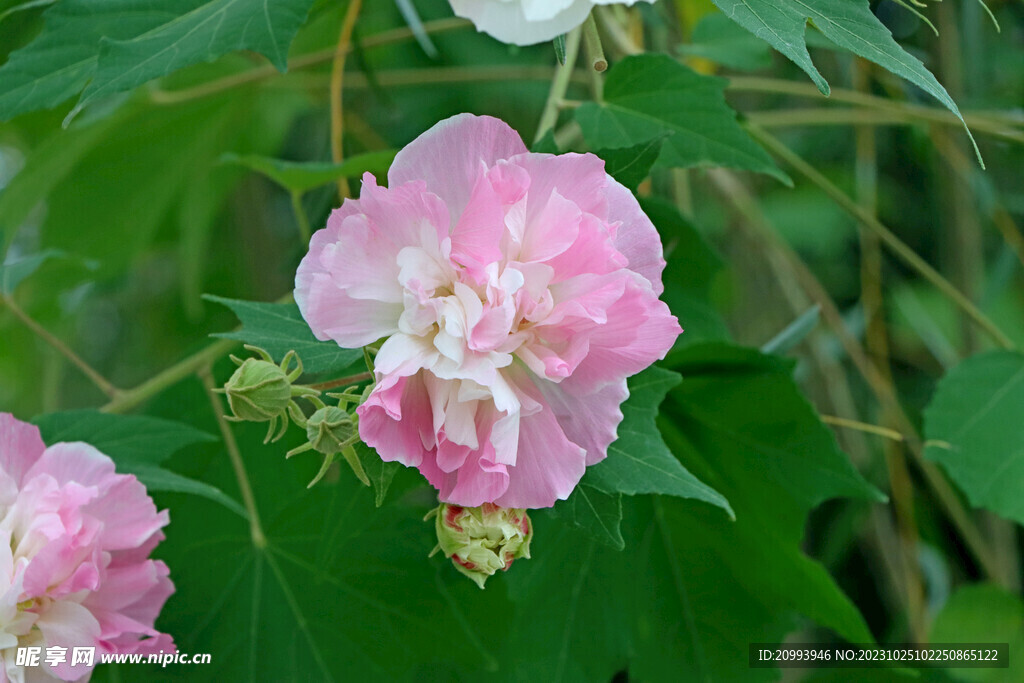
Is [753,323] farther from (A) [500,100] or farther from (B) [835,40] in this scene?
(B) [835,40]

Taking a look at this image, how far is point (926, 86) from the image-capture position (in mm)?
320

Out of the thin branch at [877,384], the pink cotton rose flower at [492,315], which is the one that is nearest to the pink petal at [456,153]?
the pink cotton rose flower at [492,315]

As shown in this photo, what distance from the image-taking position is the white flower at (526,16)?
0.33 m

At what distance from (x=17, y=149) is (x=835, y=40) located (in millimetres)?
1125

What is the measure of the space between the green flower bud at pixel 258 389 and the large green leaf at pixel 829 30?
0.23 meters

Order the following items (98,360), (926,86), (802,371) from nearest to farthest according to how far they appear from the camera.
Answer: (926,86) < (802,371) < (98,360)

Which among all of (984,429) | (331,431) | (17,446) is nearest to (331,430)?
(331,431)

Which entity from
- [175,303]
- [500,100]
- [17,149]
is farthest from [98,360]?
[500,100]

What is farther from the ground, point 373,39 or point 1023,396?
point 373,39

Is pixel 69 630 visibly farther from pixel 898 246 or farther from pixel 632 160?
pixel 898 246

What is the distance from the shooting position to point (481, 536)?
0.34 m

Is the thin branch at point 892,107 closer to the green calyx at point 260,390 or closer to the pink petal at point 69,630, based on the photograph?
the green calyx at point 260,390

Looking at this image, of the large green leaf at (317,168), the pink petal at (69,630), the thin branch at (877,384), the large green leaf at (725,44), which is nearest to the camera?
the pink petal at (69,630)

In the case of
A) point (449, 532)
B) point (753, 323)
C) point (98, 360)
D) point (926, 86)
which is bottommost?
point (98, 360)
